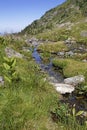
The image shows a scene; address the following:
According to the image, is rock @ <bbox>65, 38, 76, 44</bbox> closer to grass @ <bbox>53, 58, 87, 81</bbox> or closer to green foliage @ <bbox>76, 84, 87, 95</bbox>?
grass @ <bbox>53, 58, 87, 81</bbox>

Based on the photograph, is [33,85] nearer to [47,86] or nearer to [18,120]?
[47,86]

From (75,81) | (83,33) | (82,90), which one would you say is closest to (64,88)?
(82,90)

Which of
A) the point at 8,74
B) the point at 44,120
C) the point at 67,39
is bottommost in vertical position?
the point at 67,39

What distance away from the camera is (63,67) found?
24.8 m

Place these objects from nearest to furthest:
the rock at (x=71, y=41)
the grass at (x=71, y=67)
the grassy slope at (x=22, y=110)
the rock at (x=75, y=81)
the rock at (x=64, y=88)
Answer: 1. the grassy slope at (x=22, y=110)
2. the rock at (x=64, y=88)
3. the rock at (x=75, y=81)
4. the grass at (x=71, y=67)
5. the rock at (x=71, y=41)

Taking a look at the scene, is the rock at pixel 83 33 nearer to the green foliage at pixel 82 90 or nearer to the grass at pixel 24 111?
the green foliage at pixel 82 90

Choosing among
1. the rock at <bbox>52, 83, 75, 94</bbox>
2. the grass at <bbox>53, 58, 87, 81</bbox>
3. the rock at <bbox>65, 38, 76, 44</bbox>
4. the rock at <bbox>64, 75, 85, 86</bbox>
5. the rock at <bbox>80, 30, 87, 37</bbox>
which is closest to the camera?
the rock at <bbox>52, 83, 75, 94</bbox>

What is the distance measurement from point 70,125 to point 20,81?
4.51 m

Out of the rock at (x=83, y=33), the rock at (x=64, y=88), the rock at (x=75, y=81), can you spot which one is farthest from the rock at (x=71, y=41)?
the rock at (x=64, y=88)

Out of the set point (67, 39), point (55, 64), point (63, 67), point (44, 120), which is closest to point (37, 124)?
point (44, 120)

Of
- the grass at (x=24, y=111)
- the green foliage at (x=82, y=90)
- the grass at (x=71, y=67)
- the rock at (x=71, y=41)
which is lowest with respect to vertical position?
the rock at (x=71, y=41)

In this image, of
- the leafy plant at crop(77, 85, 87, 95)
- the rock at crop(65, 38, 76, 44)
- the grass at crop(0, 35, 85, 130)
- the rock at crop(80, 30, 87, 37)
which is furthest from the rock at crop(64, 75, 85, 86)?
the rock at crop(80, 30, 87, 37)

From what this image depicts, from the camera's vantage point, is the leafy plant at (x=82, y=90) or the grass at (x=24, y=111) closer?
the grass at (x=24, y=111)

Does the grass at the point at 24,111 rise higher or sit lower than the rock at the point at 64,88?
higher
